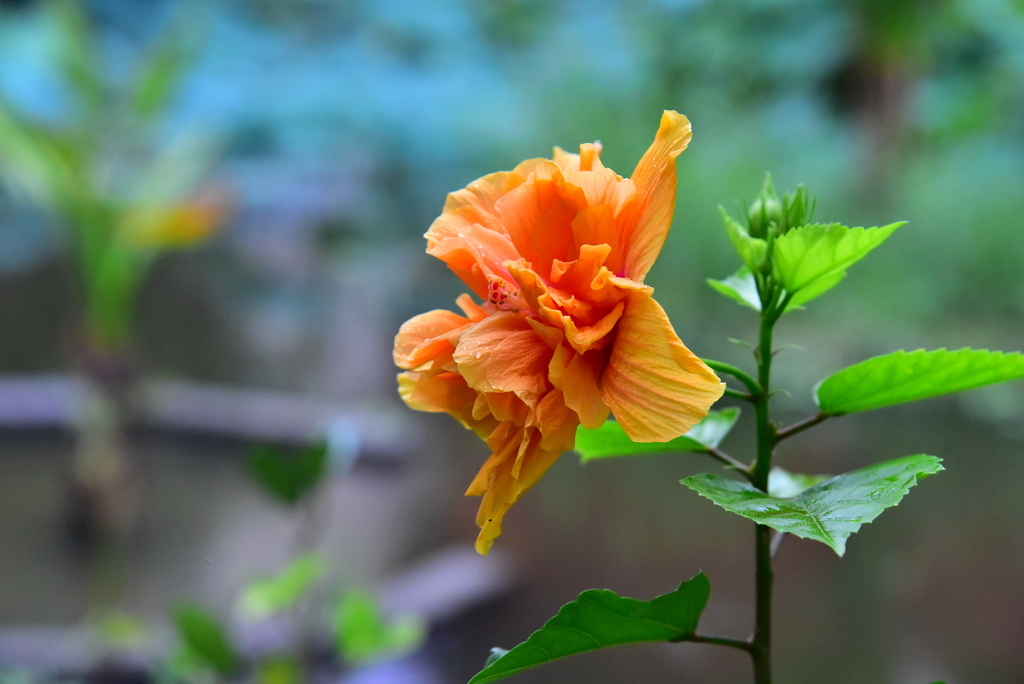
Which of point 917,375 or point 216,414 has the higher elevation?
point 216,414

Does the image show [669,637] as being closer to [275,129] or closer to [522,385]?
[522,385]

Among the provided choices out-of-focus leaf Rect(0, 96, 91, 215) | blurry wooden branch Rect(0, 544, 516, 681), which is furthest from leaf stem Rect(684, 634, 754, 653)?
out-of-focus leaf Rect(0, 96, 91, 215)

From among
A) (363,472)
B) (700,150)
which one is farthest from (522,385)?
(700,150)

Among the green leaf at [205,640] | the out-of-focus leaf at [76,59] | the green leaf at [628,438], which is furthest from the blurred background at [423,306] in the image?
the green leaf at [628,438]

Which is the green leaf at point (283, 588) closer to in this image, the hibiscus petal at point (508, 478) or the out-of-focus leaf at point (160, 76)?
the hibiscus petal at point (508, 478)

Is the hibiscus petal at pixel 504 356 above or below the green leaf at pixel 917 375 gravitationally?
above

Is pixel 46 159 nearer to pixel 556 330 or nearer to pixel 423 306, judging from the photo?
pixel 423 306

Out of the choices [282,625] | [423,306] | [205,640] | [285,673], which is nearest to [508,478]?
[205,640]
